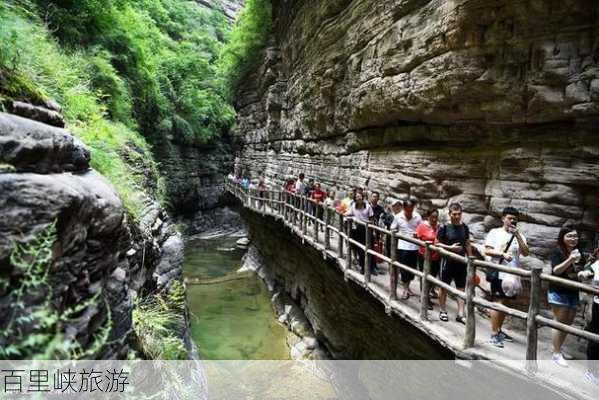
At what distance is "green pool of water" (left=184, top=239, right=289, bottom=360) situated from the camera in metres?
13.0

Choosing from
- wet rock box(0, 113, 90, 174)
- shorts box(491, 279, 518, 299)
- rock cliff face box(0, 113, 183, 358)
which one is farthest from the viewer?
shorts box(491, 279, 518, 299)

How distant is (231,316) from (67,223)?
42.1 feet

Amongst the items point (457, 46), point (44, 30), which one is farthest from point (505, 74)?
point (44, 30)

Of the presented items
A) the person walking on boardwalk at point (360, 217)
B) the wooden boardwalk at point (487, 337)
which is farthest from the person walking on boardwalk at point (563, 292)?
the person walking on boardwalk at point (360, 217)

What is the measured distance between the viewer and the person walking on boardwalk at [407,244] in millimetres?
6770

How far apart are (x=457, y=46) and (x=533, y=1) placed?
1431mm

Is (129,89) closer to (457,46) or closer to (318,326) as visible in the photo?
(318,326)

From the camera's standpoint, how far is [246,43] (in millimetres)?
26641

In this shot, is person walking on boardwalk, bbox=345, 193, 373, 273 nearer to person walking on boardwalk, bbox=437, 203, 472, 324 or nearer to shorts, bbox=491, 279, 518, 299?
person walking on boardwalk, bbox=437, 203, 472, 324

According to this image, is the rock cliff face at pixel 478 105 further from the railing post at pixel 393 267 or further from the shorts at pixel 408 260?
the railing post at pixel 393 267

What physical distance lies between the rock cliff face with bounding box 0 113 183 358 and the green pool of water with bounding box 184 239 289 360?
565 centimetres

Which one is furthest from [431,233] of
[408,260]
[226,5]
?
[226,5]

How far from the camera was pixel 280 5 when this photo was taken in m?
22.9

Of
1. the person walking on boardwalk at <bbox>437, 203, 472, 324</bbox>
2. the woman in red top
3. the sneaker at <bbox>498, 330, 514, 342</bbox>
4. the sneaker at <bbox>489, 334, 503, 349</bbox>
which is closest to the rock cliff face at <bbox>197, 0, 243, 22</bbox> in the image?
the woman in red top
